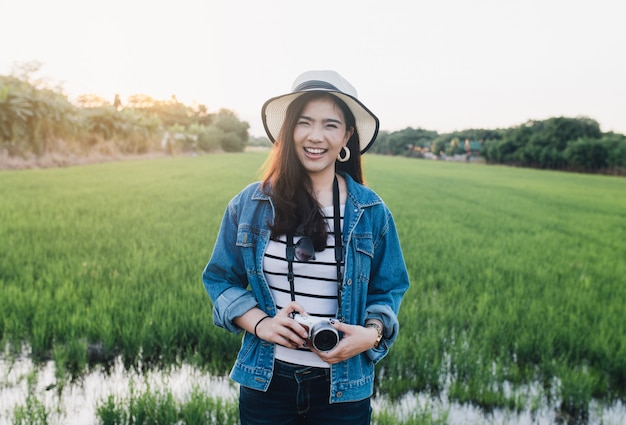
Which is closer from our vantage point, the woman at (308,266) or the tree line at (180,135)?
the woman at (308,266)

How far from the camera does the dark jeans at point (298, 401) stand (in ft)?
4.20

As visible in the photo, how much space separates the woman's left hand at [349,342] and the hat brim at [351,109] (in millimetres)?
544

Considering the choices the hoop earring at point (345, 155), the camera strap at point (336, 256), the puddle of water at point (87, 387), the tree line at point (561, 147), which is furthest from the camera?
the tree line at point (561, 147)

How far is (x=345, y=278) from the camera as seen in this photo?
1264mm

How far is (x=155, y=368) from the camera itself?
2805 mm

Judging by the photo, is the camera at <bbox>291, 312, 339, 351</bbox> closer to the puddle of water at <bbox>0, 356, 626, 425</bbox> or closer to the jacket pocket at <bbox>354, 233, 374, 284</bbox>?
the jacket pocket at <bbox>354, 233, 374, 284</bbox>

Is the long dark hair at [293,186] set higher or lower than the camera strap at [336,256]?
higher

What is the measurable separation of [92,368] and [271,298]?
1.97 metres

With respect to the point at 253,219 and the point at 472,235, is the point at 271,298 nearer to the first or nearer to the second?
the point at 253,219

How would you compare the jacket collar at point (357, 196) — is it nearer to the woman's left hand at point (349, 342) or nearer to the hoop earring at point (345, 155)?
the hoop earring at point (345, 155)

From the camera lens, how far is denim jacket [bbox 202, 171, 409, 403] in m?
1.28

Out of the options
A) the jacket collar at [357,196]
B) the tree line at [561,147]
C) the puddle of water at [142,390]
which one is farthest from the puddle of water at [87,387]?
the tree line at [561,147]

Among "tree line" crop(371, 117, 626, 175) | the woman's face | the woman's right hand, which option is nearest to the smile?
the woman's face

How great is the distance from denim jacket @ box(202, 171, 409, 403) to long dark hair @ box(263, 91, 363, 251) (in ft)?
0.13
